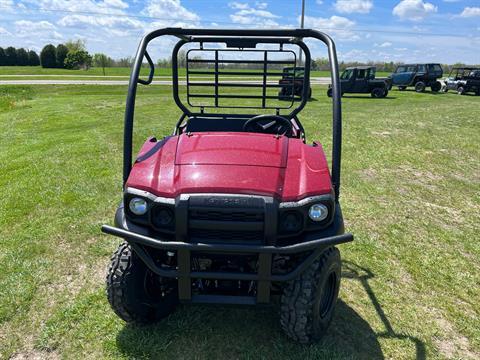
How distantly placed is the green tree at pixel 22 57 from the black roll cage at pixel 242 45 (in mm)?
65893

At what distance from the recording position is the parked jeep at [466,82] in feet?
68.1

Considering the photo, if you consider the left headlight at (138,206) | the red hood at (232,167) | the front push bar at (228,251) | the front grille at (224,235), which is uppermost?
the red hood at (232,167)

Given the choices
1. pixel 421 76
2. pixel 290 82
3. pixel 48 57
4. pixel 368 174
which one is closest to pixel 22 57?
pixel 48 57

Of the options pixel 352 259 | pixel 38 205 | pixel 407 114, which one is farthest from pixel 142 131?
pixel 407 114

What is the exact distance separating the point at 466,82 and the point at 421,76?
2248 millimetres

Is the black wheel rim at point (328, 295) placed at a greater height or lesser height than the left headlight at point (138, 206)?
lesser

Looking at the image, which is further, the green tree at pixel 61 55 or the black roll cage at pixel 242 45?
the green tree at pixel 61 55

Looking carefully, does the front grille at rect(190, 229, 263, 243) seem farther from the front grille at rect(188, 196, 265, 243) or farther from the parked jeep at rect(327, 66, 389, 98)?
the parked jeep at rect(327, 66, 389, 98)

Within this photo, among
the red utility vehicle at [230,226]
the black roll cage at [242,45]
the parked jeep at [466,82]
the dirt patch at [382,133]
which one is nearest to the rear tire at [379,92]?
the parked jeep at [466,82]

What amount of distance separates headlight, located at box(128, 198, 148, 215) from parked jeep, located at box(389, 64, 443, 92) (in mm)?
23014

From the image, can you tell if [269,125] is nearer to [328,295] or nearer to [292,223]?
[292,223]

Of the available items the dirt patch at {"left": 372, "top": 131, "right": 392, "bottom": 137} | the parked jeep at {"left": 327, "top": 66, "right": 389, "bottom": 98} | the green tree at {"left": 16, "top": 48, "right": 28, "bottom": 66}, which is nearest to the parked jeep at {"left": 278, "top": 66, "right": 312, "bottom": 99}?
the dirt patch at {"left": 372, "top": 131, "right": 392, "bottom": 137}

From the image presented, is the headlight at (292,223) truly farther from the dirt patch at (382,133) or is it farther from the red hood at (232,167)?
the dirt patch at (382,133)

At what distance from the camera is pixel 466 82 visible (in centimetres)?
2097
